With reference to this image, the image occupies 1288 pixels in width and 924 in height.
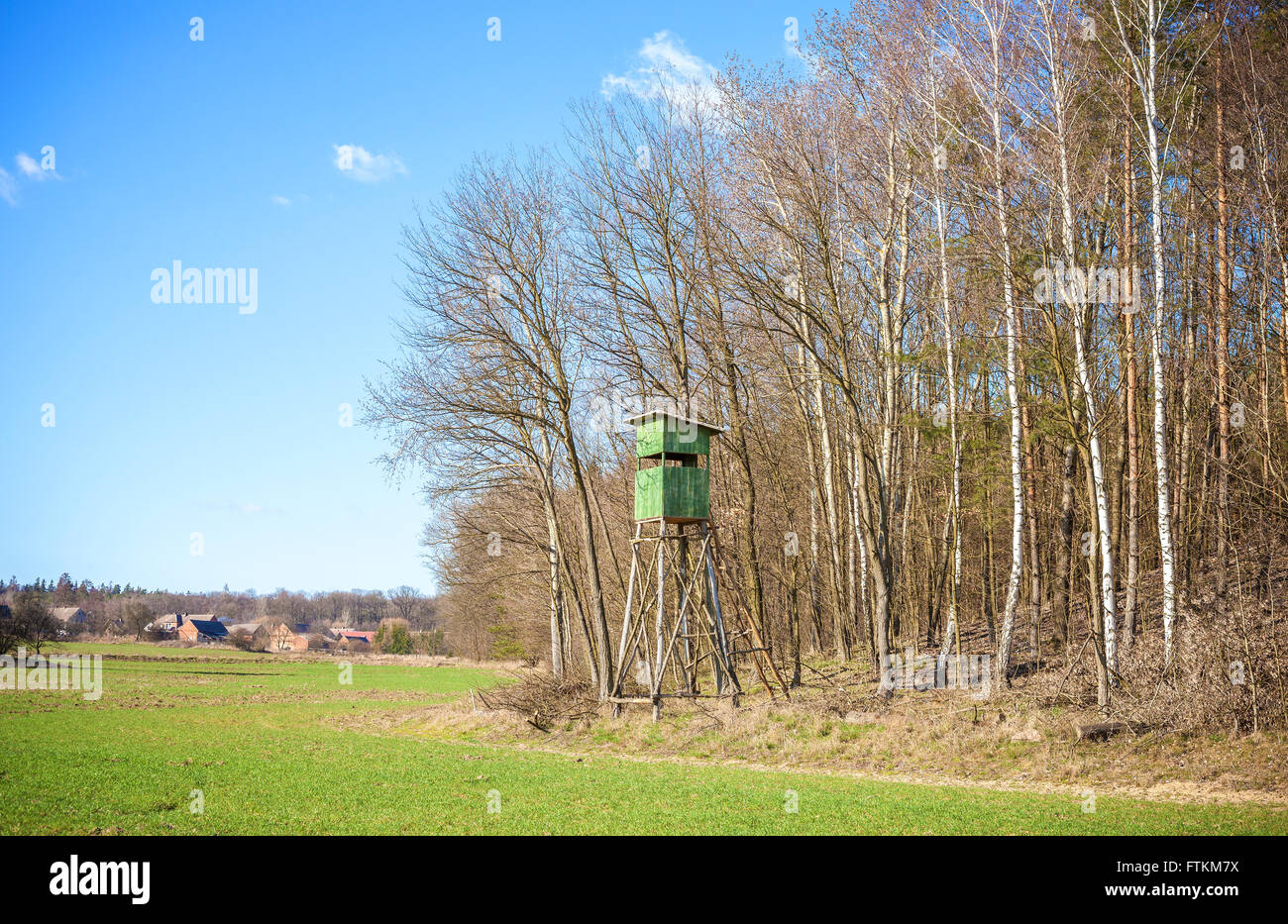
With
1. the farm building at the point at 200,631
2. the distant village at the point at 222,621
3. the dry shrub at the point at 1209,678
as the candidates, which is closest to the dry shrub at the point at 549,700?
the dry shrub at the point at 1209,678

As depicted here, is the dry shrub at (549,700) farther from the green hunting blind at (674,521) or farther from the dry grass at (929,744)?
the green hunting blind at (674,521)

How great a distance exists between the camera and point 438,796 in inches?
482

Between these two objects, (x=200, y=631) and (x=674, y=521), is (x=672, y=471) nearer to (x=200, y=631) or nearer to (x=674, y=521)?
(x=674, y=521)

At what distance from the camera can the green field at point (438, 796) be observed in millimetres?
9844

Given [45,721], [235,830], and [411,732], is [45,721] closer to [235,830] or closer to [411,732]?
[411,732]

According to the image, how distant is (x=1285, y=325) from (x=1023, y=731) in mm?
7660

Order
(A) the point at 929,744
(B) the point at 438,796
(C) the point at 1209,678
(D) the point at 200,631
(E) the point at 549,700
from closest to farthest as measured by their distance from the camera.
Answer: (B) the point at 438,796 < (C) the point at 1209,678 < (A) the point at 929,744 < (E) the point at 549,700 < (D) the point at 200,631

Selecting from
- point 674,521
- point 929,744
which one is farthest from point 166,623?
point 929,744

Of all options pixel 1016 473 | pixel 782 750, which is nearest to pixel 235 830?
pixel 782 750

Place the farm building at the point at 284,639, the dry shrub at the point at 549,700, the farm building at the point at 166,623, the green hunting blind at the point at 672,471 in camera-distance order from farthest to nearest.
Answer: the farm building at the point at 284,639
the farm building at the point at 166,623
the dry shrub at the point at 549,700
the green hunting blind at the point at 672,471

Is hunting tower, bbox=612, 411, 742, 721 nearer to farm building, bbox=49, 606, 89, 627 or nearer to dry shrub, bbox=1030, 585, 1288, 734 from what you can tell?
dry shrub, bbox=1030, 585, 1288, 734

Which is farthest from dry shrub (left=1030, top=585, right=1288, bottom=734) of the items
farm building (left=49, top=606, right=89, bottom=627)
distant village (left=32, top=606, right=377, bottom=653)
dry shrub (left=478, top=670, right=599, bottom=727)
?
farm building (left=49, top=606, right=89, bottom=627)

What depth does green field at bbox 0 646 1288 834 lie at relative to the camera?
984 cm

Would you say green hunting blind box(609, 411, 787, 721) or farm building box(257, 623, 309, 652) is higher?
green hunting blind box(609, 411, 787, 721)
